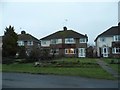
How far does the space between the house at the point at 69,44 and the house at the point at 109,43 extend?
3889 mm

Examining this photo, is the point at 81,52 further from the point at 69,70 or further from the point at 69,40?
the point at 69,70

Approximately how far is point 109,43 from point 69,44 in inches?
399

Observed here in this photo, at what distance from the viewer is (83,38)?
236 feet

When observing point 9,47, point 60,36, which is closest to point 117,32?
point 60,36

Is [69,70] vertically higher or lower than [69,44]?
lower

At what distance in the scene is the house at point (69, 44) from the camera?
71062 mm

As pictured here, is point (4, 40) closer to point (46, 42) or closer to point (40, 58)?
point (40, 58)

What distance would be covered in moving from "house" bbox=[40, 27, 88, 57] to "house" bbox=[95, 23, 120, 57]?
3889mm

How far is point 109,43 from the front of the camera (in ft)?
226

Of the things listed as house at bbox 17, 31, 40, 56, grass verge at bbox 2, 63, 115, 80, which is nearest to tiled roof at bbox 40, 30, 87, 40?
house at bbox 17, 31, 40, 56

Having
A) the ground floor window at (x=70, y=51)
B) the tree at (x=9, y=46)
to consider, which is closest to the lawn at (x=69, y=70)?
the tree at (x=9, y=46)

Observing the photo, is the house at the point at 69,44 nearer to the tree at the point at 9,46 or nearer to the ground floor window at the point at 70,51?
the ground floor window at the point at 70,51

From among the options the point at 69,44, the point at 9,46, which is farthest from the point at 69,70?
the point at 69,44

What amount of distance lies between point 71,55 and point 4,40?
71.5ft
